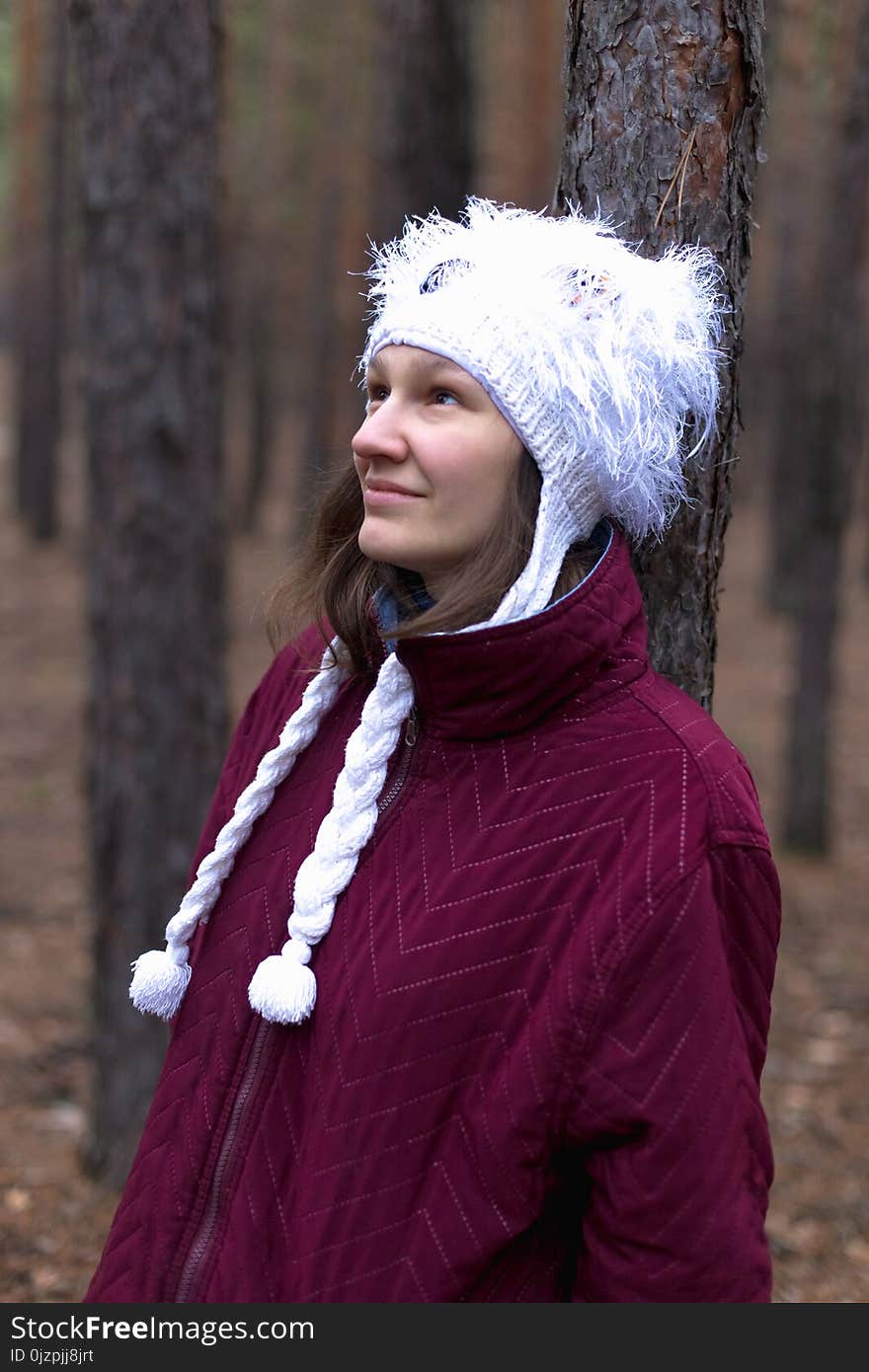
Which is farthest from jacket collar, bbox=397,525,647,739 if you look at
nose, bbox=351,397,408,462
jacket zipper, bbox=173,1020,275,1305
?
jacket zipper, bbox=173,1020,275,1305

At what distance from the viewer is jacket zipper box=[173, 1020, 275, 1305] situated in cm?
195

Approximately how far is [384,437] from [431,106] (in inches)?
187

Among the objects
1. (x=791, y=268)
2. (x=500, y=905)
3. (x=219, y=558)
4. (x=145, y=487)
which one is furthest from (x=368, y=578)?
(x=791, y=268)

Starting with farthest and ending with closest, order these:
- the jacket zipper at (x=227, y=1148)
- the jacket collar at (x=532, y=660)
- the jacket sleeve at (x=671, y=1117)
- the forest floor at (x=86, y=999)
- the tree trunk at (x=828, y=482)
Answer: the tree trunk at (x=828, y=482) → the forest floor at (x=86, y=999) → the jacket zipper at (x=227, y=1148) → the jacket collar at (x=532, y=660) → the jacket sleeve at (x=671, y=1117)

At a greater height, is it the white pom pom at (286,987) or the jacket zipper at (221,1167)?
the white pom pom at (286,987)

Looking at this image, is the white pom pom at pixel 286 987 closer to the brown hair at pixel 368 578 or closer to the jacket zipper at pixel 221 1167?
the jacket zipper at pixel 221 1167

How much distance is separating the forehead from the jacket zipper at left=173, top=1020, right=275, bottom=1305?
93 cm

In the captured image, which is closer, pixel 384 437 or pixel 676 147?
pixel 384 437

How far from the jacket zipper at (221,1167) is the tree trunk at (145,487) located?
2584 millimetres

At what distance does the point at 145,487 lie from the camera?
14.2ft

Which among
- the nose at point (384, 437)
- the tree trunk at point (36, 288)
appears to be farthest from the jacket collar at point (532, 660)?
the tree trunk at point (36, 288)

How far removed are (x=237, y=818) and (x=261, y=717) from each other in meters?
0.25

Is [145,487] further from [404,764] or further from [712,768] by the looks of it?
[712,768]

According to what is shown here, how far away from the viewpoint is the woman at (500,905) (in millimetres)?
1659
